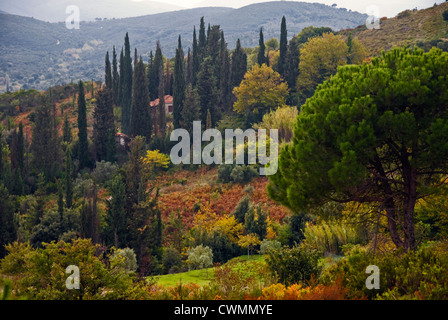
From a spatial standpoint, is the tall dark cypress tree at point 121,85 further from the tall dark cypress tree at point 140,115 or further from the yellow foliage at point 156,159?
the yellow foliage at point 156,159

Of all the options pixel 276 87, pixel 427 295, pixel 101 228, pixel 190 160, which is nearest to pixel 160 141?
pixel 190 160

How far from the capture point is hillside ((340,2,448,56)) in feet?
187

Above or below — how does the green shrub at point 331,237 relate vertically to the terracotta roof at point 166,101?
below

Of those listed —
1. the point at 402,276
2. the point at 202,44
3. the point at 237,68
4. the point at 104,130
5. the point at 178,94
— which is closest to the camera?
the point at 402,276

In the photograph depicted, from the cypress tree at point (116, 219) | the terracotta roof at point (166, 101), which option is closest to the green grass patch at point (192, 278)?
the cypress tree at point (116, 219)

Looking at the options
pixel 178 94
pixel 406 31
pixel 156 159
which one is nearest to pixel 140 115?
pixel 178 94

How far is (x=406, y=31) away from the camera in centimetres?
6219

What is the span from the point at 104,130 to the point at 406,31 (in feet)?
142

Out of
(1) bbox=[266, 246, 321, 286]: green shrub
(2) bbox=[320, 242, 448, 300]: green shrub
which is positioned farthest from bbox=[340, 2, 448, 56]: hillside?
(2) bbox=[320, 242, 448, 300]: green shrub

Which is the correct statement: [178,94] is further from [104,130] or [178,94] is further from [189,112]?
[104,130]

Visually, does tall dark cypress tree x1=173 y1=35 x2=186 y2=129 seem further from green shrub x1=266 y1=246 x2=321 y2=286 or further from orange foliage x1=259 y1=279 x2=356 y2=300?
orange foliage x1=259 y1=279 x2=356 y2=300

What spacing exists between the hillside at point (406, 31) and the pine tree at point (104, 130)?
110 feet

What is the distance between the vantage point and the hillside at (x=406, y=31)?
57.0 m

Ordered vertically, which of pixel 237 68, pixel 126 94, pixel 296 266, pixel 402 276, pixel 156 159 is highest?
pixel 237 68
